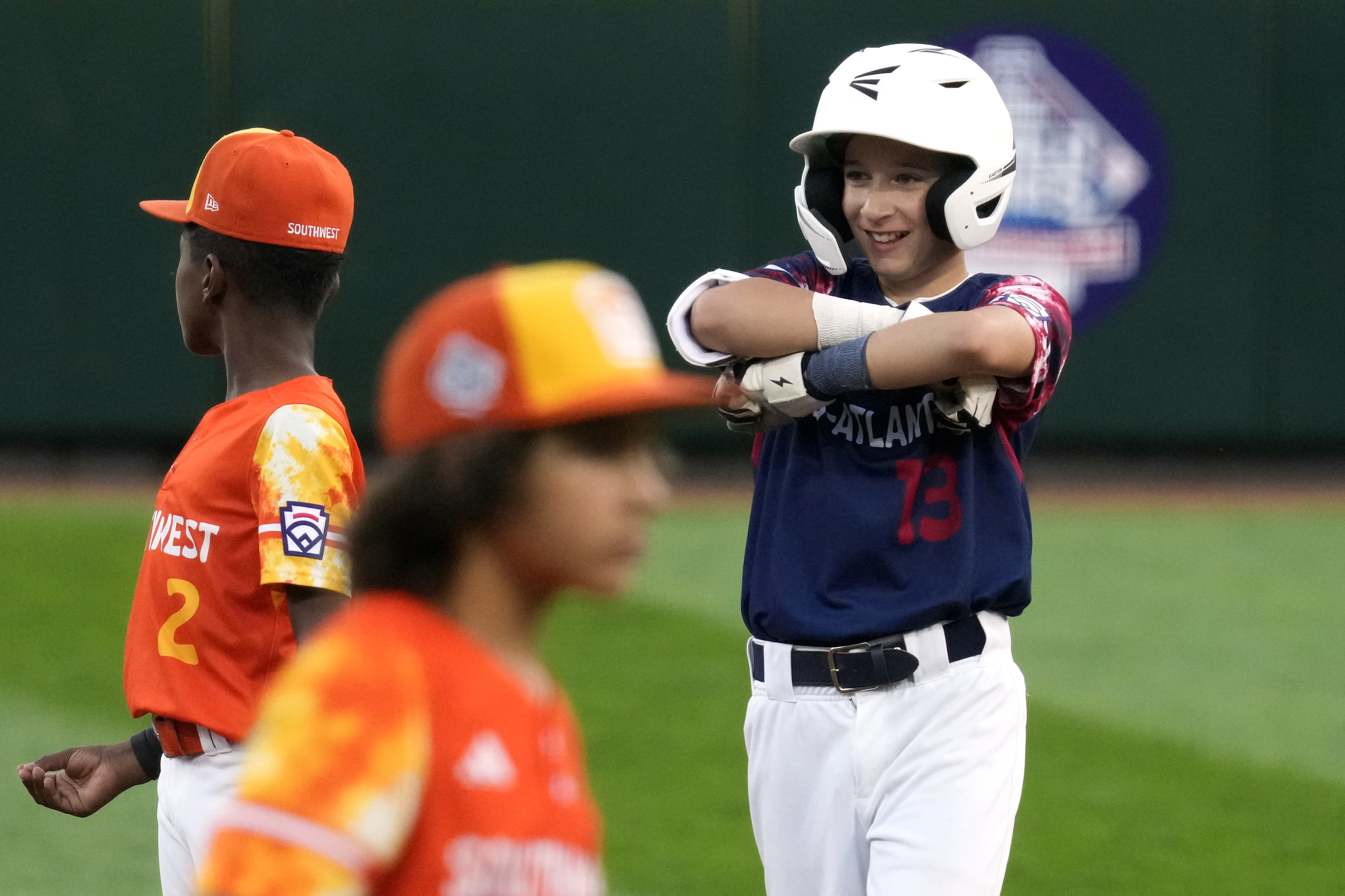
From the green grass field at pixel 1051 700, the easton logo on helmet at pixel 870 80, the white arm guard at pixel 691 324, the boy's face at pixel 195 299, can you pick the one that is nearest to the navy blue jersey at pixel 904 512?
the white arm guard at pixel 691 324

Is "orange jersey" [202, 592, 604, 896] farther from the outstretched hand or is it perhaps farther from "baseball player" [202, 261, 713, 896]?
the outstretched hand

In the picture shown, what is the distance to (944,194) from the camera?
3.31 meters

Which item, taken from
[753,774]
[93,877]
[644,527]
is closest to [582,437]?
[644,527]

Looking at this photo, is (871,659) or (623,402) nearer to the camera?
(623,402)

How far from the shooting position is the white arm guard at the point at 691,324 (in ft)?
11.3

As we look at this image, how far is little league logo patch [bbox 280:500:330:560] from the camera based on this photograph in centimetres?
281

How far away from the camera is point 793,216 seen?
44.3ft

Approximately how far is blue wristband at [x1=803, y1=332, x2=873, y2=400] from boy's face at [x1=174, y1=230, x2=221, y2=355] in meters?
1.07

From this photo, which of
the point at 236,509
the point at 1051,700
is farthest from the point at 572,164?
the point at 236,509

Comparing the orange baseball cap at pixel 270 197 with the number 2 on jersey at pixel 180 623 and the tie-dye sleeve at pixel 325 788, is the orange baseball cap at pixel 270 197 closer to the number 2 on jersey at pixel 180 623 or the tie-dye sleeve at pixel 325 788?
the number 2 on jersey at pixel 180 623

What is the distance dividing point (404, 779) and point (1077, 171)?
13019 millimetres

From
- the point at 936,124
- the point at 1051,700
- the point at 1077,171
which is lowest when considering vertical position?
the point at 1051,700

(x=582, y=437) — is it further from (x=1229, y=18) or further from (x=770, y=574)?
(x=1229, y=18)

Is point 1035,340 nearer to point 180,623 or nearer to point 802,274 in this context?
point 802,274
